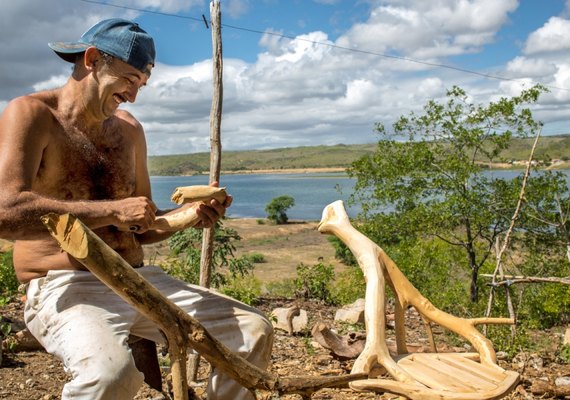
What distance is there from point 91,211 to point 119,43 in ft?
2.34

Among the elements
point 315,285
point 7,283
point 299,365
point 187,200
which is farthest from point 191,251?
point 187,200

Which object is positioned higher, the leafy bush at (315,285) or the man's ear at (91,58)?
the man's ear at (91,58)

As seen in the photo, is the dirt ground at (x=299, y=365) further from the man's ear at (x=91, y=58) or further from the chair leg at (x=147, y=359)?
the man's ear at (x=91, y=58)

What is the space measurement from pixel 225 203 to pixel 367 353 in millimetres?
902

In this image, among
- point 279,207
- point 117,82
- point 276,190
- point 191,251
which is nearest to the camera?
point 117,82

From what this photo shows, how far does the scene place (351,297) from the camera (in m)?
8.59

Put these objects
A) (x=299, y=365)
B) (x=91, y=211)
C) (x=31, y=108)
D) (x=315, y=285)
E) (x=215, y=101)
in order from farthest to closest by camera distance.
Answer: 1. (x=315, y=285)
2. (x=299, y=365)
3. (x=215, y=101)
4. (x=31, y=108)
5. (x=91, y=211)

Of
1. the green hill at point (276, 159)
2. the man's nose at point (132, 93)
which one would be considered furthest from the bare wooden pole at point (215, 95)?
the green hill at point (276, 159)

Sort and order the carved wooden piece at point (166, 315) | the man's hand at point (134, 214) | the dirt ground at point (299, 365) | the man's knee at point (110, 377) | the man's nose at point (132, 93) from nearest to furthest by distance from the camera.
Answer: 1. the carved wooden piece at point (166, 315)
2. the man's knee at point (110, 377)
3. the man's hand at point (134, 214)
4. the man's nose at point (132, 93)
5. the dirt ground at point (299, 365)

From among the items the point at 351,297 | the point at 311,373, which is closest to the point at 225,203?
the point at 311,373

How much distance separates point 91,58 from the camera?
2578mm

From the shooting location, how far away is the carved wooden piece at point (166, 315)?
6.43ft

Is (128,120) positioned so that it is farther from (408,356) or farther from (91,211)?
(408,356)

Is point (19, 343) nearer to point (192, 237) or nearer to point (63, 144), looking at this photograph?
point (63, 144)
